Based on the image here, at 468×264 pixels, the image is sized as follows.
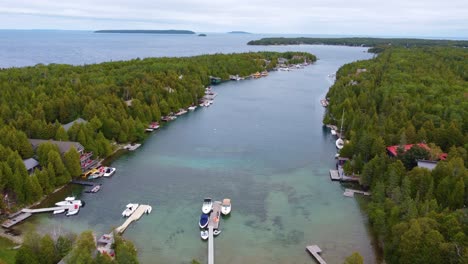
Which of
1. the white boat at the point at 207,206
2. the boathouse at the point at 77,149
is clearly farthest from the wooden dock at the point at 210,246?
the boathouse at the point at 77,149

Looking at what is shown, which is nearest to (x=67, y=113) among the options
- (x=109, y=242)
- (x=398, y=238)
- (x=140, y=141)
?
(x=140, y=141)

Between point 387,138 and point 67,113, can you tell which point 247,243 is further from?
point 67,113

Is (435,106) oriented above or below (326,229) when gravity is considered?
above

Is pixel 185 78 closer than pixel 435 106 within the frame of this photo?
No

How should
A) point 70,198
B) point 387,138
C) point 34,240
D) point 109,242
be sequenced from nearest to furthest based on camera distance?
point 34,240 < point 109,242 < point 70,198 < point 387,138

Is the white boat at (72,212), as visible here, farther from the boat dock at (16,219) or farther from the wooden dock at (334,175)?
the wooden dock at (334,175)

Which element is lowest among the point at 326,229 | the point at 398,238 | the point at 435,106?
the point at 326,229

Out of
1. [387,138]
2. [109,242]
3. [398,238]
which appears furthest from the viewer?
[387,138]
